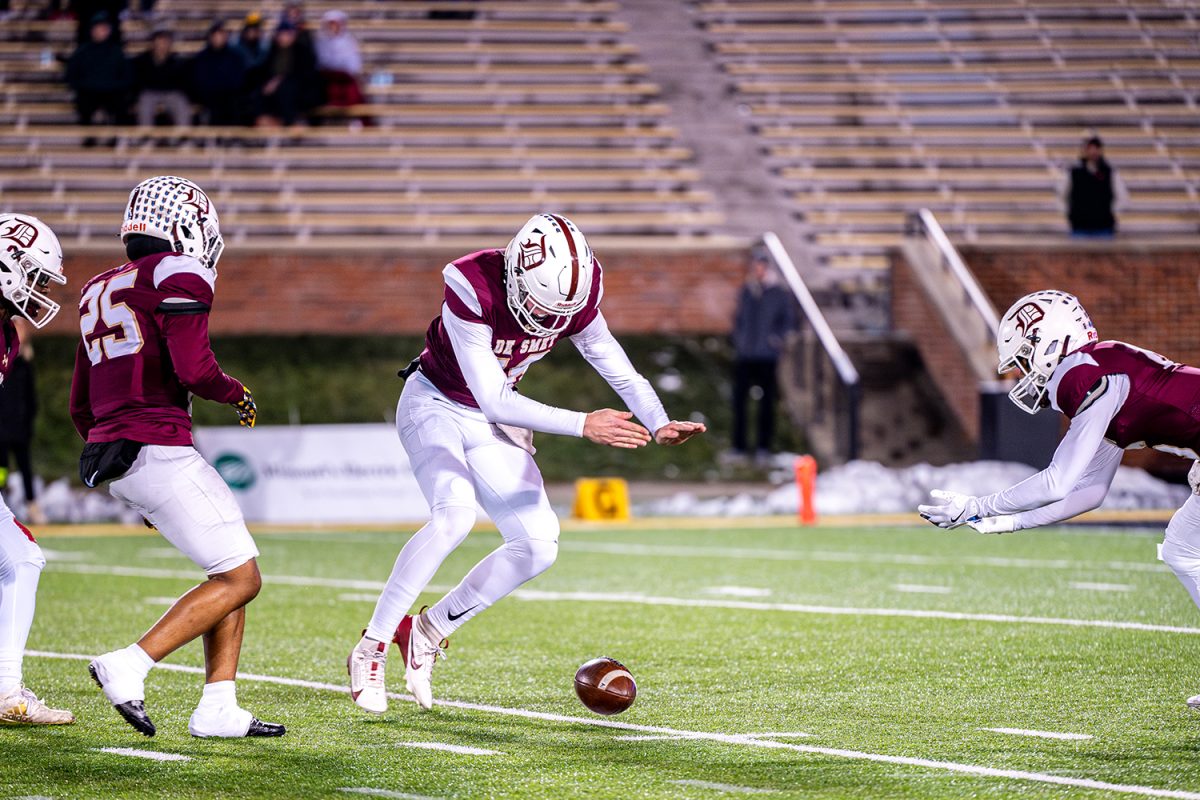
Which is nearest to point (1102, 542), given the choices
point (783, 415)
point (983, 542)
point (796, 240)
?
point (983, 542)

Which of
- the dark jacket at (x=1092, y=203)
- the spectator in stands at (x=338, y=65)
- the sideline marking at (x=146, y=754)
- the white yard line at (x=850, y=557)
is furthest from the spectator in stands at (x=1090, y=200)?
the sideline marking at (x=146, y=754)

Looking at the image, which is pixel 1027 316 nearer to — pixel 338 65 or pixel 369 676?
pixel 369 676

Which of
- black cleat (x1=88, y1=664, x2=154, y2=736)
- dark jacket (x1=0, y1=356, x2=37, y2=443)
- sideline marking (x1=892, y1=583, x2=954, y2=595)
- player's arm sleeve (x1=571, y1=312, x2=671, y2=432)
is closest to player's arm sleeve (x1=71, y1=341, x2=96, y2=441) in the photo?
black cleat (x1=88, y1=664, x2=154, y2=736)

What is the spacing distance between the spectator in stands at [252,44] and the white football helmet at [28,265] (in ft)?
54.0

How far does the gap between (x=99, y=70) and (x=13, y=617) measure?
16.9 m

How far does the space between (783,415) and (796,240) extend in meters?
3.38

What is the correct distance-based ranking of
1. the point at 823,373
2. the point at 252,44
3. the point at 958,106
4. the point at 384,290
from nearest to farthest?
1. the point at 823,373
2. the point at 384,290
3. the point at 252,44
4. the point at 958,106

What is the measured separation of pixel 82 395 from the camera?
6426mm

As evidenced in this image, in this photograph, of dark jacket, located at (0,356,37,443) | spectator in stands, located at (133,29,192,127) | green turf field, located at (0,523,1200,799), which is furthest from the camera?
spectator in stands, located at (133,29,192,127)

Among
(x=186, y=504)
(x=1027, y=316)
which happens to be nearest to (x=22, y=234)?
(x=186, y=504)

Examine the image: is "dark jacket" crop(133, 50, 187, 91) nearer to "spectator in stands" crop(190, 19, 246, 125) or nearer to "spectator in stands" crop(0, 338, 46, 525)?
"spectator in stands" crop(190, 19, 246, 125)

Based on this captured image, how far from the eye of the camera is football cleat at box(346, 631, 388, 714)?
6.71m

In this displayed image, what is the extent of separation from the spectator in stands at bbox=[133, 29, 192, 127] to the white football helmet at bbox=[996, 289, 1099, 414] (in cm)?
1777

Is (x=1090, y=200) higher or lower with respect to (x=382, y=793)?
higher
